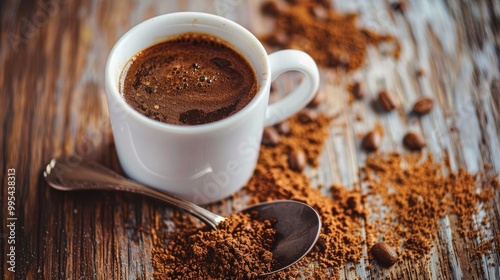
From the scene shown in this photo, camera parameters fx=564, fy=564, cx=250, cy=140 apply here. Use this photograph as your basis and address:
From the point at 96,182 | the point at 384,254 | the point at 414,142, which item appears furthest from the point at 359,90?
the point at 96,182

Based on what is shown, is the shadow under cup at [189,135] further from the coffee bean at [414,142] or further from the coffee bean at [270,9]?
the coffee bean at [270,9]

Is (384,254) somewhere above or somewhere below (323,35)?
below

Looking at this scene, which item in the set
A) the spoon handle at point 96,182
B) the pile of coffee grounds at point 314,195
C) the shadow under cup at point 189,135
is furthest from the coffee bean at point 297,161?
the spoon handle at point 96,182

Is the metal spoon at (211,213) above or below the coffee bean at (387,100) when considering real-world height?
below

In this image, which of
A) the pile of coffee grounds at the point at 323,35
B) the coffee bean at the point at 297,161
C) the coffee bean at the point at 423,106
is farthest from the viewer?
the pile of coffee grounds at the point at 323,35

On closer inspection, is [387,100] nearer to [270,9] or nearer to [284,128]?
[284,128]

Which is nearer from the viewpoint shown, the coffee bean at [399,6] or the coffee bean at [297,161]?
the coffee bean at [297,161]
